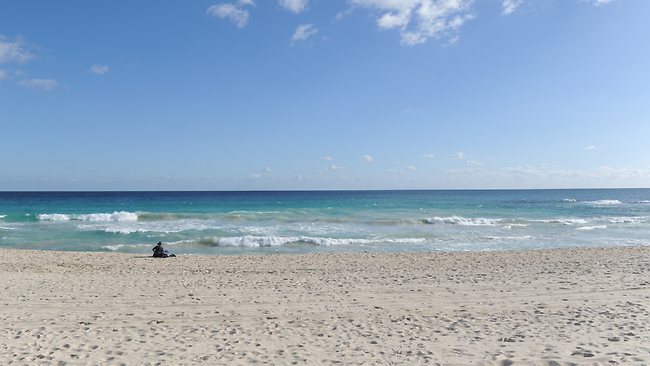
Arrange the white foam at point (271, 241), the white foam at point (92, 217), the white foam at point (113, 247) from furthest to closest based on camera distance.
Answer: the white foam at point (92, 217)
the white foam at point (271, 241)
the white foam at point (113, 247)

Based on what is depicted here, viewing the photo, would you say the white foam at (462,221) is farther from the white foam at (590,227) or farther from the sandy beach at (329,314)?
the sandy beach at (329,314)

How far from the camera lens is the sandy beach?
5781 mm

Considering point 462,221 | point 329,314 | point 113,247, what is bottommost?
point 113,247

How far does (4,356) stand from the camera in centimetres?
559

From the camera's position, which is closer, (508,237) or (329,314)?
(329,314)

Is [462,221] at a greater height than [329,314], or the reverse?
[329,314]

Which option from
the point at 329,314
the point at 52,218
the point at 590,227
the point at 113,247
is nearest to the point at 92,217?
the point at 52,218

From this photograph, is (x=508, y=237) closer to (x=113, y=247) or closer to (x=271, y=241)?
(x=271, y=241)

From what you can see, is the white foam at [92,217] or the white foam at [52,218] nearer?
the white foam at [52,218]

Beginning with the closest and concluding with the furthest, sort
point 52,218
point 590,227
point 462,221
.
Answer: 1. point 590,227
2. point 462,221
3. point 52,218

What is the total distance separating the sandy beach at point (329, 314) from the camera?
5.78 meters

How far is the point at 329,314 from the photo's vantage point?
7777 mm

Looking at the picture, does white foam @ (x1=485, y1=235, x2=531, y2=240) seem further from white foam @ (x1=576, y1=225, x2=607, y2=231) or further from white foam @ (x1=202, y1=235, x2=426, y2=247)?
white foam @ (x1=576, y1=225, x2=607, y2=231)

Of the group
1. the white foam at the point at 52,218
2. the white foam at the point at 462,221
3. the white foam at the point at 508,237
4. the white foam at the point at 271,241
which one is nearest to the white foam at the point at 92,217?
the white foam at the point at 52,218
